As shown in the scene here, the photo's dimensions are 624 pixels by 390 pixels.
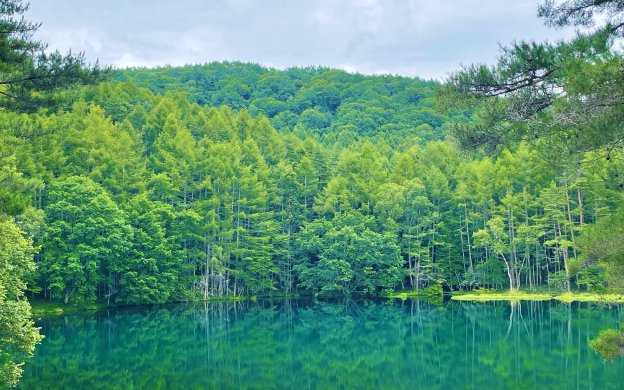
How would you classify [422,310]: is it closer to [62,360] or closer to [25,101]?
[62,360]

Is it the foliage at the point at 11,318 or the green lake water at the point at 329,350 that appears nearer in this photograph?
the foliage at the point at 11,318

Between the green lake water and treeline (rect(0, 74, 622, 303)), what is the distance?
14.6ft

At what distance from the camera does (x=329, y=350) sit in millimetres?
22109

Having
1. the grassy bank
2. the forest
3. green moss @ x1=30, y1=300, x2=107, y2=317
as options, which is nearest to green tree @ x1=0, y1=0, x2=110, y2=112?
the forest

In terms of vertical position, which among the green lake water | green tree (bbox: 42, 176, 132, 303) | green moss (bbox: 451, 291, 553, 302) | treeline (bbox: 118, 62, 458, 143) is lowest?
the green lake water

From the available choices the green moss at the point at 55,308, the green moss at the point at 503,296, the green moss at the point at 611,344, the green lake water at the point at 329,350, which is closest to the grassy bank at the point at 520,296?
the green moss at the point at 503,296

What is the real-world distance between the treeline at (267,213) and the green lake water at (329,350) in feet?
14.6

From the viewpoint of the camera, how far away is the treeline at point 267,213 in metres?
35.0

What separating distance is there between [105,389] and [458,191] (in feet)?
121

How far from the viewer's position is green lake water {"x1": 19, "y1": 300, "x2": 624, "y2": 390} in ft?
54.2

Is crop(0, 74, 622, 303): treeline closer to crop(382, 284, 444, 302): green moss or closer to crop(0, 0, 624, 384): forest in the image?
crop(0, 0, 624, 384): forest

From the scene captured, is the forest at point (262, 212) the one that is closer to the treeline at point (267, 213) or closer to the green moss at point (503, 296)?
the treeline at point (267, 213)

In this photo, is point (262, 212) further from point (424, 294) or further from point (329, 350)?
point (329, 350)

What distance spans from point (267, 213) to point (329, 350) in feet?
79.0
